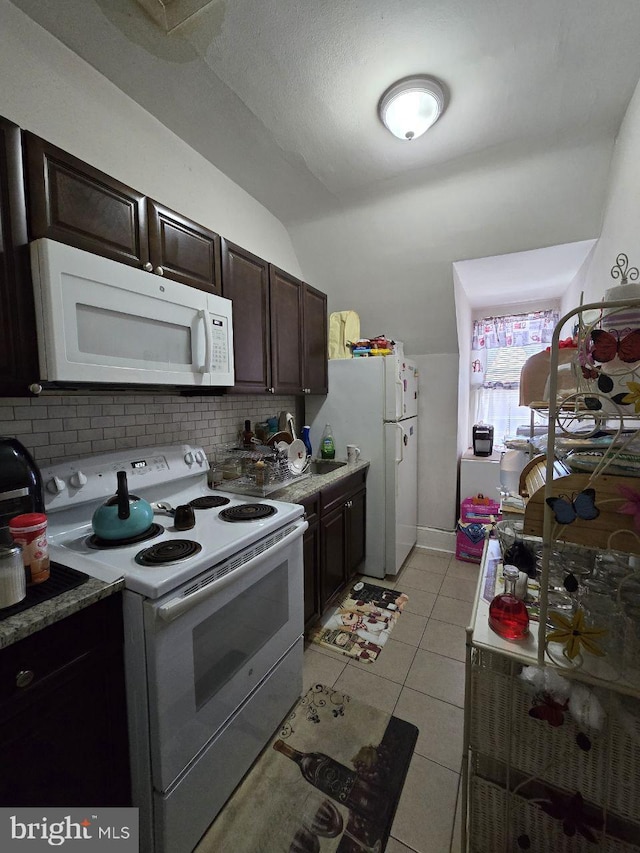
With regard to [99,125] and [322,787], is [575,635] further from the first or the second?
[99,125]

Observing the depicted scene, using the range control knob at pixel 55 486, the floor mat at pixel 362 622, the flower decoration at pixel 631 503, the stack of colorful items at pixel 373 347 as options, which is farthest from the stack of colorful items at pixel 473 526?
the range control knob at pixel 55 486

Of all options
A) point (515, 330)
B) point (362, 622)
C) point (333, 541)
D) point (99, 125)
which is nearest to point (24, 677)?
point (333, 541)

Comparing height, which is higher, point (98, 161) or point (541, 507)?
point (98, 161)

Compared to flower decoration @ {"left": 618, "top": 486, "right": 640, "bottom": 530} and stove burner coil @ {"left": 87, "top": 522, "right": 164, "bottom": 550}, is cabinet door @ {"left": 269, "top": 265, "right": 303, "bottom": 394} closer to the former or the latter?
stove burner coil @ {"left": 87, "top": 522, "right": 164, "bottom": 550}

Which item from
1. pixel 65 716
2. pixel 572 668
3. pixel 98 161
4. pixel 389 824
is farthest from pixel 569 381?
pixel 98 161

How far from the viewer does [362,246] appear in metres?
2.54

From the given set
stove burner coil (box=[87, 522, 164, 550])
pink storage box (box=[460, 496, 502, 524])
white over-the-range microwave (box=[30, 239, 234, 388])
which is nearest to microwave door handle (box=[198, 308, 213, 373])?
white over-the-range microwave (box=[30, 239, 234, 388])

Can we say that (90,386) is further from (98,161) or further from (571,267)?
(571,267)

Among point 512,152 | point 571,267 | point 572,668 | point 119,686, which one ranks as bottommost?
point 119,686

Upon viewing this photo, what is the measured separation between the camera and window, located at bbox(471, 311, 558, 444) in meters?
3.45

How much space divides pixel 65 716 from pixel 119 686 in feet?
0.46

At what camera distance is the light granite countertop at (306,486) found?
1812 millimetres

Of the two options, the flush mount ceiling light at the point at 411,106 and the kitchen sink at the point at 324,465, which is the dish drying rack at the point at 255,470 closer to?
the kitchen sink at the point at 324,465

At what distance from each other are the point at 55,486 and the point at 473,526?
2871 millimetres
